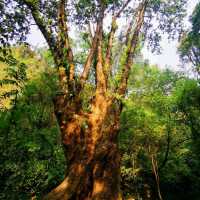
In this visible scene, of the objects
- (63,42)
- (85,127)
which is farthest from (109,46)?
(85,127)

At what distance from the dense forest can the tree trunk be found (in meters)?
0.03

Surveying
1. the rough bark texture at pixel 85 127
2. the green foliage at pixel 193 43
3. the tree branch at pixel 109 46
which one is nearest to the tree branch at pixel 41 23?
the rough bark texture at pixel 85 127

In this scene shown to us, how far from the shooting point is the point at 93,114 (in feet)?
27.7

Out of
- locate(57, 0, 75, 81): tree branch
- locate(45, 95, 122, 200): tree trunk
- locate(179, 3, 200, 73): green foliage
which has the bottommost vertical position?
locate(45, 95, 122, 200): tree trunk

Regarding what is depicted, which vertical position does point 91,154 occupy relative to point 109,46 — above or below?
below

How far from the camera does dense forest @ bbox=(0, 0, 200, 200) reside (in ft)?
21.3

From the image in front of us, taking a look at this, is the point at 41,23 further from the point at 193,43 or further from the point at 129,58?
the point at 193,43

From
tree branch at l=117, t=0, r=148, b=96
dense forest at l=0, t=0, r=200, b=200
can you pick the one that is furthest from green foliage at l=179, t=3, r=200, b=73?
tree branch at l=117, t=0, r=148, b=96

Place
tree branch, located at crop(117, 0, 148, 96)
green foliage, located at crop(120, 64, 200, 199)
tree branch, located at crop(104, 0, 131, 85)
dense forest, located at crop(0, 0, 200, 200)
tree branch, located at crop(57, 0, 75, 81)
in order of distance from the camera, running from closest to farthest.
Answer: dense forest, located at crop(0, 0, 200, 200) < tree branch, located at crop(57, 0, 75, 81) < tree branch, located at crop(117, 0, 148, 96) < tree branch, located at crop(104, 0, 131, 85) < green foliage, located at crop(120, 64, 200, 199)

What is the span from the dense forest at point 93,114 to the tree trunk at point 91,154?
3cm

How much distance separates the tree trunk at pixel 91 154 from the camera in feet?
22.4

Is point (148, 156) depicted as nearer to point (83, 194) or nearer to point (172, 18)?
point (172, 18)

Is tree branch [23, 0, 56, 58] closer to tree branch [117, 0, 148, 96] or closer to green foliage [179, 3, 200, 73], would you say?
tree branch [117, 0, 148, 96]

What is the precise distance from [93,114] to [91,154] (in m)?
1.44
